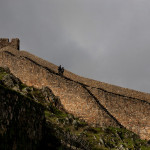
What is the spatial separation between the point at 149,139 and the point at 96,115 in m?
6.56

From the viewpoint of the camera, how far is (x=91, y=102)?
31.0 metres

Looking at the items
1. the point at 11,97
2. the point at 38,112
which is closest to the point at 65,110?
A: the point at 38,112

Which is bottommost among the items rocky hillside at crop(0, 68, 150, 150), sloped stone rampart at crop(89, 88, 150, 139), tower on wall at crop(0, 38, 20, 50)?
rocky hillside at crop(0, 68, 150, 150)

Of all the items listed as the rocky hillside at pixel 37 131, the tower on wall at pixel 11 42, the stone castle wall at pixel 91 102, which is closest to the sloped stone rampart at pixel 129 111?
the stone castle wall at pixel 91 102

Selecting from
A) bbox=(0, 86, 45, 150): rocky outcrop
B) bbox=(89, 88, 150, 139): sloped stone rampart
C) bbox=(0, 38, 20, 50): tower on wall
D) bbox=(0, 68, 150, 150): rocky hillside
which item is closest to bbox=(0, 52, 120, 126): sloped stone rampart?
bbox=(89, 88, 150, 139): sloped stone rampart

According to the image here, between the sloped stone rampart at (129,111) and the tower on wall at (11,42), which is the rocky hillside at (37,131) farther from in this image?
the tower on wall at (11,42)

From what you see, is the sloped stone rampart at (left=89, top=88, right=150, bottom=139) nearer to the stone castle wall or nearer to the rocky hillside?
the stone castle wall

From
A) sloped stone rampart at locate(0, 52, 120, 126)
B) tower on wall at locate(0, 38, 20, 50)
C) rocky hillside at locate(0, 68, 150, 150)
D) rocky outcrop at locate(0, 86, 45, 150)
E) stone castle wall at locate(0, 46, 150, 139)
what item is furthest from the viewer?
tower on wall at locate(0, 38, 20, 50)

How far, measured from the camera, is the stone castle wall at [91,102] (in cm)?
3033

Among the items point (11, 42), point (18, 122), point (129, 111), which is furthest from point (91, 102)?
point (11, 42)

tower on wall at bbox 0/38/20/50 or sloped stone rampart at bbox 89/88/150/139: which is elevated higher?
tower on wall at bbox 0/38/20/50

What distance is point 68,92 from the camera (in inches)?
1252

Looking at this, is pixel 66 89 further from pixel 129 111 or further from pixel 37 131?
pixel 37 131

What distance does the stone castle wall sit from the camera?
30.3 m
